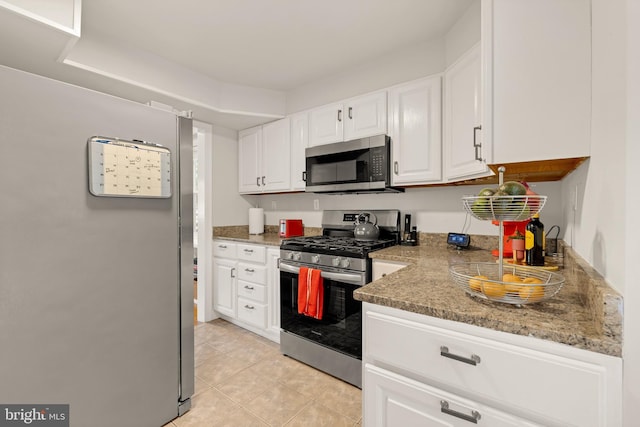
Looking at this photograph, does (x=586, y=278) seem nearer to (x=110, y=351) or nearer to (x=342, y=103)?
(x=110, y=351)

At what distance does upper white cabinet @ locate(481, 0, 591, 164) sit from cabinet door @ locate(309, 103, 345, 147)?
1506mm

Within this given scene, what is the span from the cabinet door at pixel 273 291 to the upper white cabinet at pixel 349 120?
3.77 feet

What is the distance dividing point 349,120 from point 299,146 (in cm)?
60

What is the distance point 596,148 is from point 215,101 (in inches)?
112

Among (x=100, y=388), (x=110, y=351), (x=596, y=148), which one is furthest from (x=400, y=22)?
(x=100, y=388)

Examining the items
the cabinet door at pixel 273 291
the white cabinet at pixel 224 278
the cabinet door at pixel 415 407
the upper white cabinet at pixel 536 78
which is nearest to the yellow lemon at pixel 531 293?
the cabinet door at pixel 415 407

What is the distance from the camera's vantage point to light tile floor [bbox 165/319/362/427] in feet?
5.40

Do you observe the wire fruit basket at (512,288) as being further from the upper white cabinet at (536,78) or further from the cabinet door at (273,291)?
the cabinet door at (273,291)

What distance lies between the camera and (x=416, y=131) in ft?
6.97

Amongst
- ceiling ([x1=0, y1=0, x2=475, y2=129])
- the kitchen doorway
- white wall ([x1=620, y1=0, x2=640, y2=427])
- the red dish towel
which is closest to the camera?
white wall ([x1=620, y1=0, x2=640, y2=427])

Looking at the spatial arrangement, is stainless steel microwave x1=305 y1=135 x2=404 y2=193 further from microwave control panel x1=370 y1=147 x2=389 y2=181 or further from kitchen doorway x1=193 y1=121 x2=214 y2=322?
kitchen doorway x1=193 y1=121 x2=214 y2=322

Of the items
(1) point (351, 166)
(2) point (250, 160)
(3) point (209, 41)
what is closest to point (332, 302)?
(1) point (351, 166)

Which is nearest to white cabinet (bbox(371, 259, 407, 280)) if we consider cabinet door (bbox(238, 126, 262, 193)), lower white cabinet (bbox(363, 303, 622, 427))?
lower white cabinet (bbox(363, 303, 622, 427))

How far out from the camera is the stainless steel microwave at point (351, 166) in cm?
226
